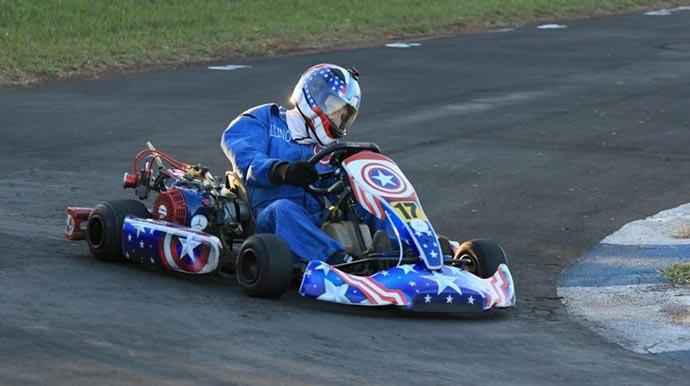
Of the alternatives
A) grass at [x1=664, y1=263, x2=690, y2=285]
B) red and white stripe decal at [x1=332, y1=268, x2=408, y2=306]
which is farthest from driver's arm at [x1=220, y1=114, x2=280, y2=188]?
grass at [x1=664, y1=263, x2=690, y2=285]

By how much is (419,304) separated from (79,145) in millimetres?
5333

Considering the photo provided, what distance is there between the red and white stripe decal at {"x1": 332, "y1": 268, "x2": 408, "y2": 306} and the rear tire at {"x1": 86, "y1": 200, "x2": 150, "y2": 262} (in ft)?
4.48

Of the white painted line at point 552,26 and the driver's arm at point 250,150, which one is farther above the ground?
the white painted line at point 552,26

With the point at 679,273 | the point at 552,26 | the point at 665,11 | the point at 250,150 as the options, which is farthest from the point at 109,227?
the point at 665,11

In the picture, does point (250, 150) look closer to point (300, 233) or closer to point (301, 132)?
point (301, 132)

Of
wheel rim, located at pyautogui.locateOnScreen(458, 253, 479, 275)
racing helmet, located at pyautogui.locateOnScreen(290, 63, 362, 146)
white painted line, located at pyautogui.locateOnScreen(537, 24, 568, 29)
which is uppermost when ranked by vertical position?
white painted line, located at pyautogui.locateOnScreen(537, 24, 568, 29)

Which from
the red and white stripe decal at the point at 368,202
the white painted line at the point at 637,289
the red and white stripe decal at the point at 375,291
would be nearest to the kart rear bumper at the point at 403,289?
the red and white stripe decal at the point at 375,291

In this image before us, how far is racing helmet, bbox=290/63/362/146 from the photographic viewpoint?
7.68 meters

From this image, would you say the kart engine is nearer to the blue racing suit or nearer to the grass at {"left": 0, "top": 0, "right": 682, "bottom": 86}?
the blue racing suit

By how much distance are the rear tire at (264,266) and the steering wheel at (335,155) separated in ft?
1.72

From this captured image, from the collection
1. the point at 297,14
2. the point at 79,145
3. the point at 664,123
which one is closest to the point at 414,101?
the point at 664,123

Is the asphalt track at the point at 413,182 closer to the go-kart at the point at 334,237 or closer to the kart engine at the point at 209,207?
the go-kart at the point at 334,237

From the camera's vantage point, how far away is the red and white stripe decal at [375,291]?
22.4 feet

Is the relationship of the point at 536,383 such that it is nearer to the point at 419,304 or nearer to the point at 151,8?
the point at 419,304
